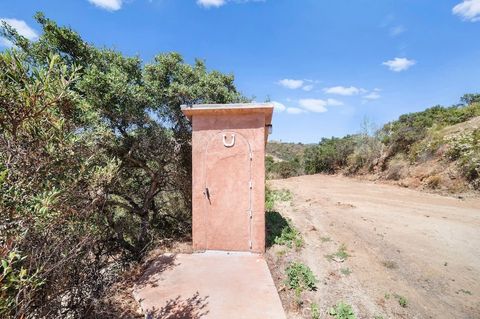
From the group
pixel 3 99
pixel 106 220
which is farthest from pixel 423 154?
pixel 3 99

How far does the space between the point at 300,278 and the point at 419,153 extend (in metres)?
15.7

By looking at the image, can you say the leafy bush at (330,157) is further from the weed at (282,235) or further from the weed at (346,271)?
the weed at (346,271)

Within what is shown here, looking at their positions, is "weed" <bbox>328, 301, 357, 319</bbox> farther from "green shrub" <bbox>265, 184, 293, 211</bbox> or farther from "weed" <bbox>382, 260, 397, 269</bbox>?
"green shrub" <bbox>265, 184, 293, 211</bbox>

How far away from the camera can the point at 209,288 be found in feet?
15.7

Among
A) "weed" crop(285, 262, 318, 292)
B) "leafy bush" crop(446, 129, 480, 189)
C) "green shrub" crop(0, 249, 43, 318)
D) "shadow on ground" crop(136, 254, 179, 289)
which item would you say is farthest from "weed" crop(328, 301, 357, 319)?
"leafy bush" crop(446, 129, 480, 189)

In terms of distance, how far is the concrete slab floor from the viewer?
13.5ft

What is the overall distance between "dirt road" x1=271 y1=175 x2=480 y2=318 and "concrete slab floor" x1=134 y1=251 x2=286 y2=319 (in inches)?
27.3

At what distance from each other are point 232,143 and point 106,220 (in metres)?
3.57

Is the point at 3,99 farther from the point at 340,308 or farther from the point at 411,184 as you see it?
the point at 411,184

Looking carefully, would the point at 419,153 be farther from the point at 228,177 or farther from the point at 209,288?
the point at 209,288

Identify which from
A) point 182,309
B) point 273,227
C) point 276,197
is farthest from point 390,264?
point 276,197

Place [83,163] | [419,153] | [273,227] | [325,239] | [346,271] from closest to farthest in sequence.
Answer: [83,163]
[346,271]
[325,239]
[273,227]
[419,153]

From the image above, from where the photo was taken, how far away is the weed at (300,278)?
5081 mm

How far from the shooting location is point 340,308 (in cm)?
443
